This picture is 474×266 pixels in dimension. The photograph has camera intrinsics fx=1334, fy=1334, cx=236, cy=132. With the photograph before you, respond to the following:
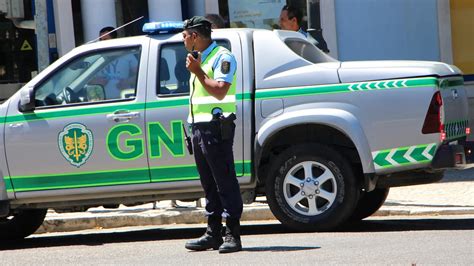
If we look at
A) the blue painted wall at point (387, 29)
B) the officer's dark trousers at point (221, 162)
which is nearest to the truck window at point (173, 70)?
the officer's dark trousers at point (221, 162)

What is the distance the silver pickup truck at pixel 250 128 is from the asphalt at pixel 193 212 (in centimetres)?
123

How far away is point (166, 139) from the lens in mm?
10773

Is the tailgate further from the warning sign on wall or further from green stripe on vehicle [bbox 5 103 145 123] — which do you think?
the warning sign on wall

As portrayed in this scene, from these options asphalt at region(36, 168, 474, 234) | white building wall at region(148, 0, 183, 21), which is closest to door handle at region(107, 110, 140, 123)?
asphalt at region(36, 168, 474, 234)

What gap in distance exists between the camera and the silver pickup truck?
34.4ft

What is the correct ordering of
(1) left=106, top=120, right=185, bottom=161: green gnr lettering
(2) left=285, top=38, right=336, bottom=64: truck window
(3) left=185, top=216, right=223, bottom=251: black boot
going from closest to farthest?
1. (3) left=185, top=216, right=223, bottom=251: black boot
2. (1) left=106, top=120, right=185, bottom=161: green gnr lettering
3. (2) left=285, top=38, right=336, bottom=64: truck window

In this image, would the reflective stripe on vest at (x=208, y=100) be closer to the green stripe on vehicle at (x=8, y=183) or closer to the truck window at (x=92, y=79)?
the truck window at (x=92, y=79)

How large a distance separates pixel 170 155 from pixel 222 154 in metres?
1.33

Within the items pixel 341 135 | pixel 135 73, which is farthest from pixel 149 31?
pixel 341 135

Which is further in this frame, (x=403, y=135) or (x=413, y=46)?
(x=413, y=46)

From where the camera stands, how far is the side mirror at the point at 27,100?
433 inches

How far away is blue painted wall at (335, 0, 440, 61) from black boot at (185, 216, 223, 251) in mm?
8216

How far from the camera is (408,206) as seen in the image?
12359 mm

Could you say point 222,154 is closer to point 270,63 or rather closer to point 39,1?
point 270,63
